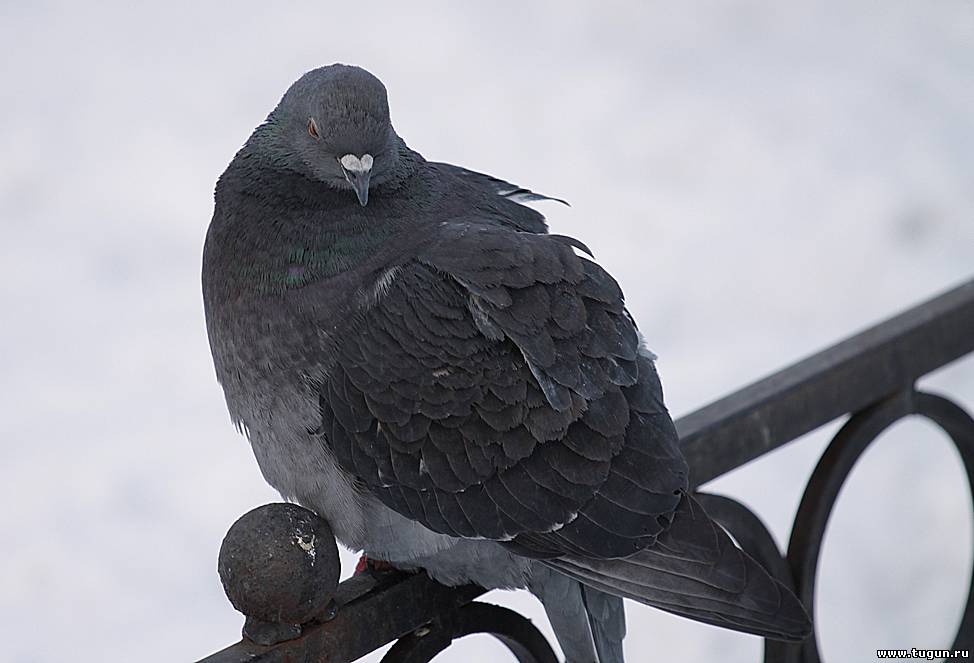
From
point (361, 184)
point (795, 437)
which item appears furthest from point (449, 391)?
point (795, 437)

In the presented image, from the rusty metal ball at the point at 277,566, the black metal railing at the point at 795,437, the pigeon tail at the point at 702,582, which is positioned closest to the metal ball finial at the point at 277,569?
the rusty metal ball at the point at 277,566

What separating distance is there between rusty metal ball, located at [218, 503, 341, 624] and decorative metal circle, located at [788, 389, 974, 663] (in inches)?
28.4

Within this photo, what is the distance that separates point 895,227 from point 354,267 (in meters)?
2.90

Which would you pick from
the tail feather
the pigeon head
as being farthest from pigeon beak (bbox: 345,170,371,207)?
the tail feather

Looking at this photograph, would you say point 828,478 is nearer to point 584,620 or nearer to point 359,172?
point 584,620

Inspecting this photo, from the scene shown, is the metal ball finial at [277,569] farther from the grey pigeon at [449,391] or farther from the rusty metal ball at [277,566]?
the grey pigeon at [449,391]

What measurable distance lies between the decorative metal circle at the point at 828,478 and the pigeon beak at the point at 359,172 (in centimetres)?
→ 69

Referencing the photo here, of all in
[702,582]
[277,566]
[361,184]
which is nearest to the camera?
[277,566]

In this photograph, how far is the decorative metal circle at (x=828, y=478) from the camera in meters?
1.78

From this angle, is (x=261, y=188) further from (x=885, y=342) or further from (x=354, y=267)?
(x=885, y=342)

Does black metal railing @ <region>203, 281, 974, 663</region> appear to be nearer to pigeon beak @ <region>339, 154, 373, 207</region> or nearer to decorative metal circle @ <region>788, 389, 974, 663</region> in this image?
decorative metal circle @ <region>788, 389, 974, 663</region>

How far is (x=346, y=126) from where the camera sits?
160 centimetres

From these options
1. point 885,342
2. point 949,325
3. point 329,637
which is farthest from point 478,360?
point 949,325

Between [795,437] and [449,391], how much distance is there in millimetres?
507
